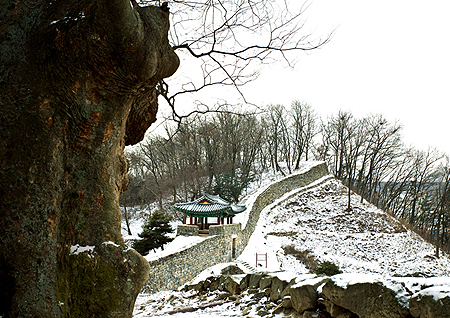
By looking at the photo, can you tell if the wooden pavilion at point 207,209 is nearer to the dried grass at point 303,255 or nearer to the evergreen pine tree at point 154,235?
the evergreen pine tree at point 154,235

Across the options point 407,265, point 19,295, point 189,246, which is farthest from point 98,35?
point 407,265

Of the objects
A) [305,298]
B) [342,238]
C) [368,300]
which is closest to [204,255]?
[305,298]

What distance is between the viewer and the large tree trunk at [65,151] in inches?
76.6

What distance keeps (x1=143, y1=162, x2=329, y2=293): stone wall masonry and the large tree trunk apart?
8242mm

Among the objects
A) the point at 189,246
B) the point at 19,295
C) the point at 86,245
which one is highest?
the point at 86,245

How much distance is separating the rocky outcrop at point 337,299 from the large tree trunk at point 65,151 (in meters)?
2.44

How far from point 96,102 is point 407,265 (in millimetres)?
19102

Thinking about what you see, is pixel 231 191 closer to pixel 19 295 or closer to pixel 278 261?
pixel 278 261

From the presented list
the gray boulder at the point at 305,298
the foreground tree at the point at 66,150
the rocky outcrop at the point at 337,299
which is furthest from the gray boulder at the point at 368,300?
the foreground tree at the point at 66,150

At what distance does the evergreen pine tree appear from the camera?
51.6ft

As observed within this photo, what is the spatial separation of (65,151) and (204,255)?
481 inches

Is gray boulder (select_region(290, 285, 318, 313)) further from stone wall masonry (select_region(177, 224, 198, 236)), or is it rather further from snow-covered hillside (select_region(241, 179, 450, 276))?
stone wall masonry (select_region(177, 224, 198, 236))

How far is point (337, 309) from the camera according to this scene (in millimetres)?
3734

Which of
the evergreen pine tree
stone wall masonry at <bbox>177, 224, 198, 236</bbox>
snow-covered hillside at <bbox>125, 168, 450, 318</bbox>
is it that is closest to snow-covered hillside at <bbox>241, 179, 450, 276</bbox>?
Answer: snow-covered hillside at <bbox>125, 168, 450, 318</bbox>
